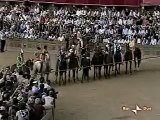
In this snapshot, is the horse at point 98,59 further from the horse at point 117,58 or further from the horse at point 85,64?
the horse at point 117,58

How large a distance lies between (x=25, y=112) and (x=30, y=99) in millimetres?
993

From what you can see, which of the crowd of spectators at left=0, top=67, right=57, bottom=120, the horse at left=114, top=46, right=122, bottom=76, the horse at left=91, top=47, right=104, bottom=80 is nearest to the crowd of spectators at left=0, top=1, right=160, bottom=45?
the horse at left=114, top=46, right=122, bottom=76

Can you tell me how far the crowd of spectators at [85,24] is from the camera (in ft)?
113

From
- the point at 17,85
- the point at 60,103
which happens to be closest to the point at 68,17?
the point at 60,103

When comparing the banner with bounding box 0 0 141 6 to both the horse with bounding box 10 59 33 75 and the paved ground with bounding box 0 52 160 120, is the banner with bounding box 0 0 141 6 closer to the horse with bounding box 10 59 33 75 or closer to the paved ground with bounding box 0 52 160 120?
the paved ground with bounding box 0 52 160 120

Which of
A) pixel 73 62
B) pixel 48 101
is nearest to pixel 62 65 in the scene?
pixel 73 62

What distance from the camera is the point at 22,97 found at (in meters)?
18.3

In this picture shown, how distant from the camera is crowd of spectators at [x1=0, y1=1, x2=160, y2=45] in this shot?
113ft

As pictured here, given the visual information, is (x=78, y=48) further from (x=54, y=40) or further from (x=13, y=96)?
(x=13, y=96)

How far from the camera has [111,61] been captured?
2758cm

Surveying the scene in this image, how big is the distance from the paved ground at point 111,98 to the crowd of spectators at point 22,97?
5.65ft

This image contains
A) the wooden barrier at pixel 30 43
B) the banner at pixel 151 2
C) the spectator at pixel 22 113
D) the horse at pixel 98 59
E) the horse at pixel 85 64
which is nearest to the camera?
the spectator at pixel 22 113

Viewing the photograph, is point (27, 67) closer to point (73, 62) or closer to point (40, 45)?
point (73, 62)

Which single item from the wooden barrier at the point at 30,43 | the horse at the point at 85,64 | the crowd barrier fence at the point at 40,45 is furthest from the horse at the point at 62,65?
the wooden barrier at the point at 30,43
